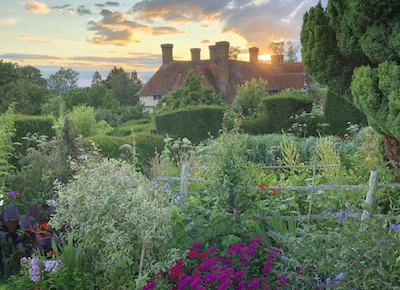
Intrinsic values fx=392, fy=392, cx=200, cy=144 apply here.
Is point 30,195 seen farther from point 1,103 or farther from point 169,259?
point 1,103

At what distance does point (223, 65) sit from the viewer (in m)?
27.5

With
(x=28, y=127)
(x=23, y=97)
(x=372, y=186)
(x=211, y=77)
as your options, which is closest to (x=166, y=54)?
(x=211, y=77)

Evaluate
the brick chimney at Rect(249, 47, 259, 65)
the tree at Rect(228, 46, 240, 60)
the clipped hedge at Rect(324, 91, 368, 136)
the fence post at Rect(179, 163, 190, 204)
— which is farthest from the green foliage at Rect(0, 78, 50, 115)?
the fence post at Rect(179, 163, 190, 204)

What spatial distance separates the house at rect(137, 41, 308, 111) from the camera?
91.6ft

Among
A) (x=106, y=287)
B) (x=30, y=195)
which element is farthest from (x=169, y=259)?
(x=30, y=195)

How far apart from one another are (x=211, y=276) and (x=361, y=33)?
319 centimetres

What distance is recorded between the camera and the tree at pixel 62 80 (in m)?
40.6

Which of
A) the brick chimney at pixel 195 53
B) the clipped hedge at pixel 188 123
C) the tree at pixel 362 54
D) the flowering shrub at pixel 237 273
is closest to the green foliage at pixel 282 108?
the clipped hedge at pixel 188 123

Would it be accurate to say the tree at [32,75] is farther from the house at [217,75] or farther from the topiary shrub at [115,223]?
the topiary shrub at [115,223]

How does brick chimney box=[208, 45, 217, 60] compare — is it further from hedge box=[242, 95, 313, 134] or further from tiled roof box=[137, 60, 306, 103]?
hedge box=[242, 95, 313, 134]

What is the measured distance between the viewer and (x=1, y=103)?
27234mm

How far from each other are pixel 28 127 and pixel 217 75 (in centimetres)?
2026

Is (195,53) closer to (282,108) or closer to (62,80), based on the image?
(62,80)

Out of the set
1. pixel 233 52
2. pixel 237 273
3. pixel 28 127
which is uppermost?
pixel 233 52
